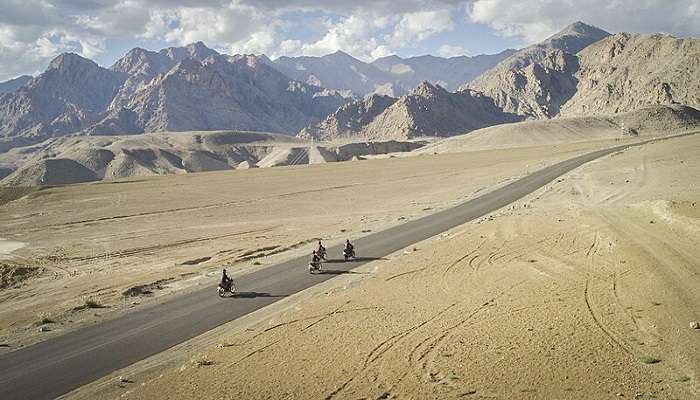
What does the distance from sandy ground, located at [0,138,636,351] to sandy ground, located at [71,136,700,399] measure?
782 cm

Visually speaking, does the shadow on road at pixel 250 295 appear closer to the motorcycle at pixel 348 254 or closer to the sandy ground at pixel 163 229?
the sandy ground at pixel 163 229

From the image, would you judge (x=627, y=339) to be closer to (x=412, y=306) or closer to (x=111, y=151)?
(x=412, y=306)

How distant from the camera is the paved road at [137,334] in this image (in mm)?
13742

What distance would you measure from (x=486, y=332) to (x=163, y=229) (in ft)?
119

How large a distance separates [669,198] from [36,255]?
4327 centimetres

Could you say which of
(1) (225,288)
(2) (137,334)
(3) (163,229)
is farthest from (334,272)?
(3) (163,229)

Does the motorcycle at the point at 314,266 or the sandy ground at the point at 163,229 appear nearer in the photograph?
the sandy ground at the point at 163,229

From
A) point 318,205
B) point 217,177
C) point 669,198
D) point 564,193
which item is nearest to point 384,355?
point 669,198

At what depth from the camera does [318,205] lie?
2192 inches

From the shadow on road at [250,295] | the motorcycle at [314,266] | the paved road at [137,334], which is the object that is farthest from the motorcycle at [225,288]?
the motorcycle at [314,266]

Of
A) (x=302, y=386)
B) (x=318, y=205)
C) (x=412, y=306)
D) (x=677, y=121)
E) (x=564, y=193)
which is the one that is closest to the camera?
(x=302, y=386)

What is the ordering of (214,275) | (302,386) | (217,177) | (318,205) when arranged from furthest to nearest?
1. (217,177)
2. (318,205)
3. (214,275)
4. (302,386)

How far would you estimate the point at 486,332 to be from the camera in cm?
1430

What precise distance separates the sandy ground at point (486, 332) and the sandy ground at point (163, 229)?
7824 mm
